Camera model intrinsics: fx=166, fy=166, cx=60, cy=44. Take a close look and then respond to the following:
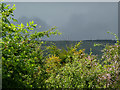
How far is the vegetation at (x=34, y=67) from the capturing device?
2504mm

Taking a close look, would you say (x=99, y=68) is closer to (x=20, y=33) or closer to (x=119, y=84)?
(x=119, y=84)

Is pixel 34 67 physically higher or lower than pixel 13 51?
lower

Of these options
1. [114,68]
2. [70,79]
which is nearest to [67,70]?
[70,79]

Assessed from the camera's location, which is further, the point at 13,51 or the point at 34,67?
the point at 34,67

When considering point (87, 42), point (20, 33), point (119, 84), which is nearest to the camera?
point (20, 33)

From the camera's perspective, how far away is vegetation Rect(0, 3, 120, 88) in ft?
8.21

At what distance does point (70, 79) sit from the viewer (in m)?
3.78

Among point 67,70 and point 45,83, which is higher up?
point 67,70

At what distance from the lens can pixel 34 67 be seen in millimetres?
2842

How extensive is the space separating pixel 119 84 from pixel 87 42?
431 cm

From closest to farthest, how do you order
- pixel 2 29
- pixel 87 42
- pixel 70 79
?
pixel 2 29, pixel 70 79, pixel 87 42

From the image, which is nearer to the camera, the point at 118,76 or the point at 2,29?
the point at 2,29

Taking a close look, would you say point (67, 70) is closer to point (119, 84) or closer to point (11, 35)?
point (119, 84)

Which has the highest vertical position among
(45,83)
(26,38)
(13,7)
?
(13,7)
